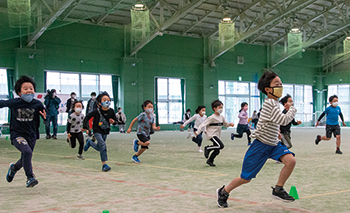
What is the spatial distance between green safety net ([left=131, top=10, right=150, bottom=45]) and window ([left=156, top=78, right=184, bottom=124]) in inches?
288

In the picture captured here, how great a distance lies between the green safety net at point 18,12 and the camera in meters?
12.7

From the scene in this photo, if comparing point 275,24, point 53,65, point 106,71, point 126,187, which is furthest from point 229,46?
point 126,187

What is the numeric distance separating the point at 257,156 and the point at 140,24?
1975cm

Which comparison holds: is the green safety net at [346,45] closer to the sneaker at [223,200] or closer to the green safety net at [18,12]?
the green safety net at [18,12]

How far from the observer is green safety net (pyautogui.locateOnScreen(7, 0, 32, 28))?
1271 centimetres

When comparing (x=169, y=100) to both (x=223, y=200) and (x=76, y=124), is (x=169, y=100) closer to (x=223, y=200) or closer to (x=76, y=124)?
(x=76, y=124)

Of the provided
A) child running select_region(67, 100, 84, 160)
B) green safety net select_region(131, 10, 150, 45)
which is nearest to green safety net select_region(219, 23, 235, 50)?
green safety net select_region(131, 10, 150, 45)

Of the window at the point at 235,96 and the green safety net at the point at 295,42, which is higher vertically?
the green safety net at the point at 295,42

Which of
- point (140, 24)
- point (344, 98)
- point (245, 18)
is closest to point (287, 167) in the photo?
point (140, 24)

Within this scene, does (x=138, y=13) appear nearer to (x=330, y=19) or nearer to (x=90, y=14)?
(x=90, y=14)

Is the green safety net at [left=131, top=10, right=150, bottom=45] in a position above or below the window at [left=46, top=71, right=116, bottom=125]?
above

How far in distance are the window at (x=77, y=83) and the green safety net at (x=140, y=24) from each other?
5.25 meters

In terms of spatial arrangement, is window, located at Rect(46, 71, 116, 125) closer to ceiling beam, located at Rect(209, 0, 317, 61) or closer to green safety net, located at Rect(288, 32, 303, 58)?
ceiling beam, located at Rect(209, 0, 317, 61)

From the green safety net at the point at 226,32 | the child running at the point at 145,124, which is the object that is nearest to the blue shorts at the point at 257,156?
the child running at the point at 145,124
